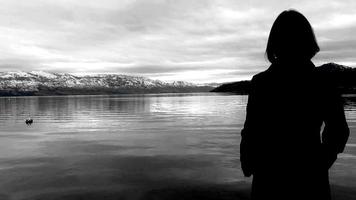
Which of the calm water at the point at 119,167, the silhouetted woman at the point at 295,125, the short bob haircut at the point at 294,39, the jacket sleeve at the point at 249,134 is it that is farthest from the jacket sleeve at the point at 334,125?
the calm water at the point at 119,167

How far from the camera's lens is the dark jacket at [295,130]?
3.86 m

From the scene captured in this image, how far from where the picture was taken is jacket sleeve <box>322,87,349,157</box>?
380 centimetres

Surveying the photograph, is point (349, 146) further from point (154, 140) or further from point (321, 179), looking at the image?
point (321, 179)

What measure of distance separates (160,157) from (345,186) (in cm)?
1100

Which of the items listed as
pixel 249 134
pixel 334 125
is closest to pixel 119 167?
pixel 249 134

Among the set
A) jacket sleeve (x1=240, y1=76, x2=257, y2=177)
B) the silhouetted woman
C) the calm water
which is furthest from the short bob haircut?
the calm water

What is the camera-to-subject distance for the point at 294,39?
4020 millimetres

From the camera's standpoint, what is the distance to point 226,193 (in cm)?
1348

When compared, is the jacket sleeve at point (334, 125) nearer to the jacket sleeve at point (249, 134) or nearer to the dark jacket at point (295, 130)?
the dark jacket at point (295, 130)

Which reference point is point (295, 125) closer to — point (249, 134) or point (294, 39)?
point (249, 134)

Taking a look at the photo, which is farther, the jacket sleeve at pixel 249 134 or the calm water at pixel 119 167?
the calm water at pixel 119 167

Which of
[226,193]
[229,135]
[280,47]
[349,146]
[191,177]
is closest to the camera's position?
[280,47]

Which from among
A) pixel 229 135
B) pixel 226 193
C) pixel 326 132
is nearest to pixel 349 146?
pixel 229 135

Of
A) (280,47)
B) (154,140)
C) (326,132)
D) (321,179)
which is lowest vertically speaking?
(154,140)
